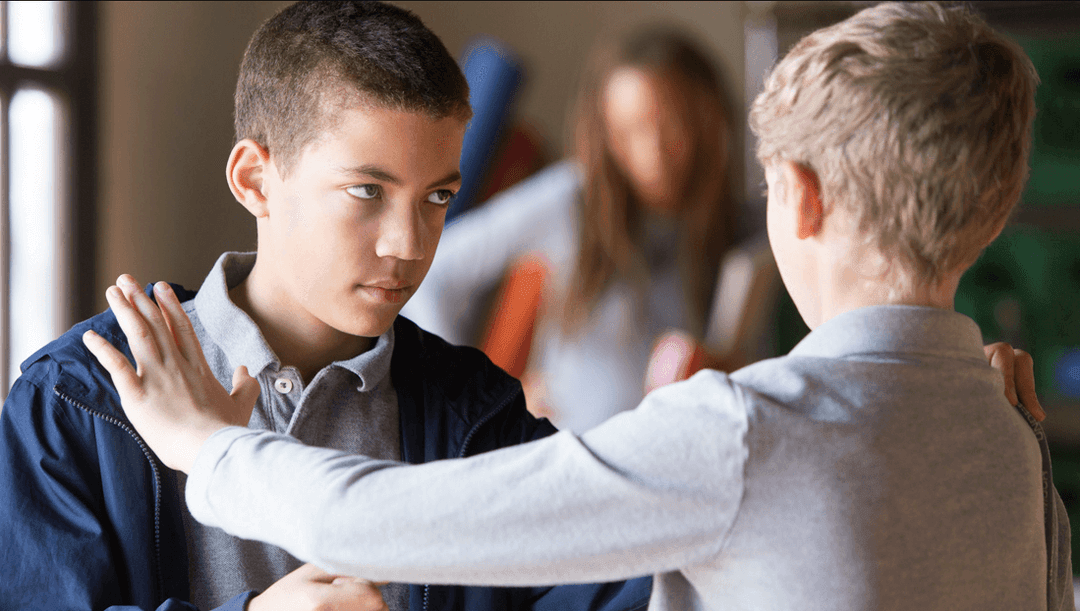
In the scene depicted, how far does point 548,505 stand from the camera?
624mm

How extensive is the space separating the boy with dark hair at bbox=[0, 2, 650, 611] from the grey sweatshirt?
0.46 ft

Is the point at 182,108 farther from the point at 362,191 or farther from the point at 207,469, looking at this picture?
the point at 207,469

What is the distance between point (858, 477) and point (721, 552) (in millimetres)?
106

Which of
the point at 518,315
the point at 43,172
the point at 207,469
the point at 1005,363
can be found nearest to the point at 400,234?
the point at 207,469

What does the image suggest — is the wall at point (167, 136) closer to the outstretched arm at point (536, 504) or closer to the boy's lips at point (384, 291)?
the boy's lips at point (384, 291)

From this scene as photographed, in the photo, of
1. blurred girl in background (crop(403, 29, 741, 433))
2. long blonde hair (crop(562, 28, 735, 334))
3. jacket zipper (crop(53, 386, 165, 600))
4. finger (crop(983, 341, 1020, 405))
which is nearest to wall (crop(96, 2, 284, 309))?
blurred girl in background (crop(403, 29, 741, 433))

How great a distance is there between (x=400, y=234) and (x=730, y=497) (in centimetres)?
46

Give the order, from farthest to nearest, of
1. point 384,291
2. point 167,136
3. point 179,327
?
point 167,136
point 384,291
point 179,327

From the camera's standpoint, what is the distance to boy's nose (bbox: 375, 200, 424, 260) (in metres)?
0.95

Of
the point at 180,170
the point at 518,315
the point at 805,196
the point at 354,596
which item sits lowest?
the point at 518,315

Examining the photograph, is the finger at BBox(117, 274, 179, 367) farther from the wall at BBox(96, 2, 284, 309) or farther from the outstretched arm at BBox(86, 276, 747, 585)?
the wall at BBox(96, 2, 284, 309)

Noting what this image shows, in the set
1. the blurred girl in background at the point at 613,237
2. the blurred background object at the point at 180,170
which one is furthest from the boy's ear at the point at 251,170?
the blurred background object at the point at 180,170

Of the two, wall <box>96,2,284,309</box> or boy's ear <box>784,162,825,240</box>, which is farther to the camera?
wall <box>96,2,284,309</box>

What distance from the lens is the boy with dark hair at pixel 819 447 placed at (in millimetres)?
627
